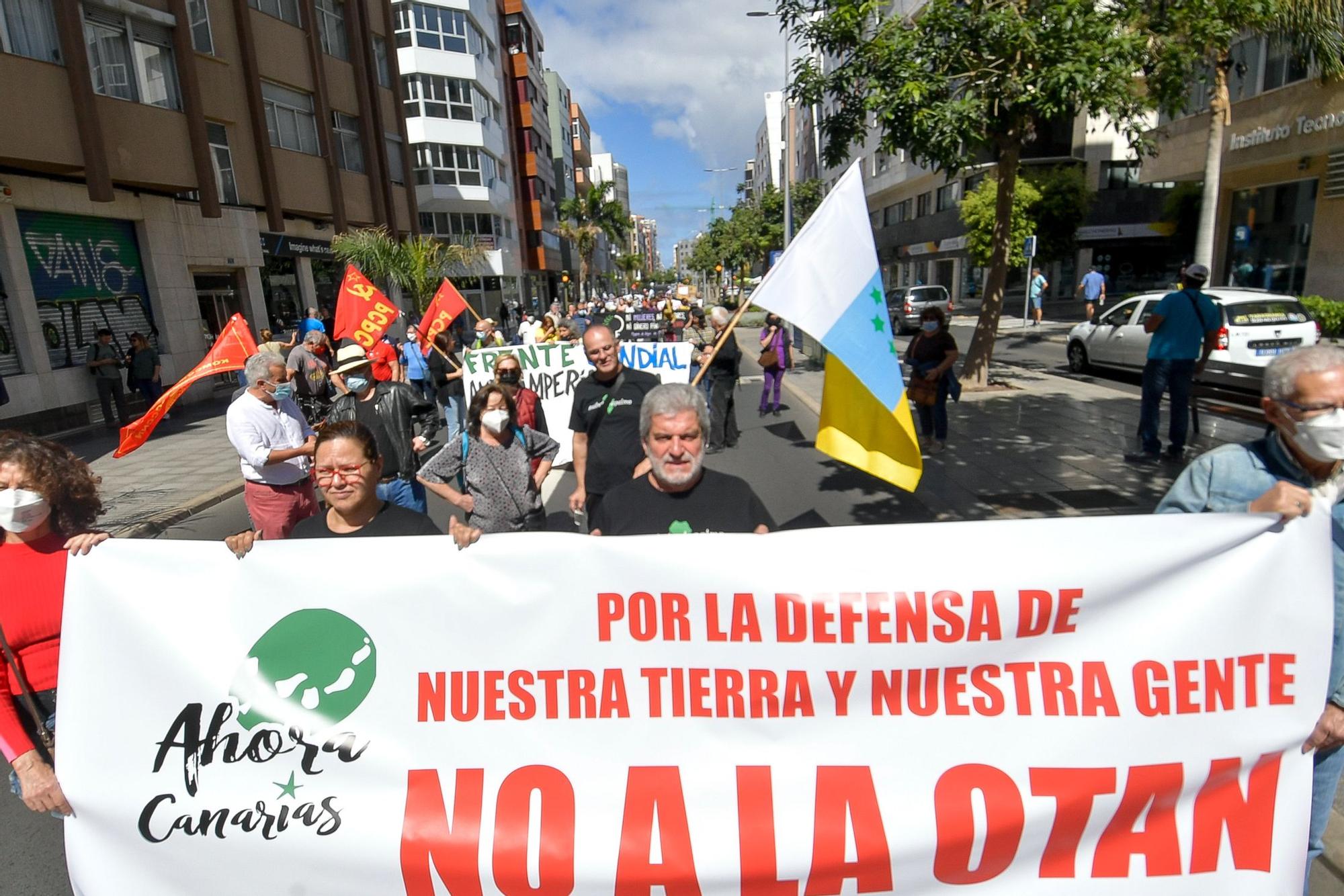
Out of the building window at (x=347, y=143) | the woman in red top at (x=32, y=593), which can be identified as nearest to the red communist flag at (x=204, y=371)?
the woman in red top at (x=32, y=593)

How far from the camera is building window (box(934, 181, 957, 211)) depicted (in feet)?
135

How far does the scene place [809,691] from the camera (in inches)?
91.0

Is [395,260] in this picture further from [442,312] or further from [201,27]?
[442,312]

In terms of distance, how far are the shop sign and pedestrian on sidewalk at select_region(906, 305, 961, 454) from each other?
18085 millimetres

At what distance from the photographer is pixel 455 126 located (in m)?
38.3

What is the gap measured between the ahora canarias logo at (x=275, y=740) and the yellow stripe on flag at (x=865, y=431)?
75.0 inches

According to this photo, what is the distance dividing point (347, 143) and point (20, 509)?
25.9 meters

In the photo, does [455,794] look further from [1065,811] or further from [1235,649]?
[1235,649]

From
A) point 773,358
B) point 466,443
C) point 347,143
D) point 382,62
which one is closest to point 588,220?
point 382,62

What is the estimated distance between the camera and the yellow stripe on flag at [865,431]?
121 inches

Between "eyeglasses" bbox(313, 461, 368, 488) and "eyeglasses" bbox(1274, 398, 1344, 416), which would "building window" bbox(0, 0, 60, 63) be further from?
"eyeglasses" bbox(1274, 398, 1344, 416)

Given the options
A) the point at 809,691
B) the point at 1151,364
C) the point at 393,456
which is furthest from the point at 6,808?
the point at 1151,364

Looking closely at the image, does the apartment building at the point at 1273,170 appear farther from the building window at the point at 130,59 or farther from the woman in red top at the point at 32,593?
the building window at the point at 130,59

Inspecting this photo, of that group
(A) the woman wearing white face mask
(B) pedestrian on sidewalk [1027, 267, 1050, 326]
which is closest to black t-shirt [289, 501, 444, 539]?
(A) the woman wearing white face mask
